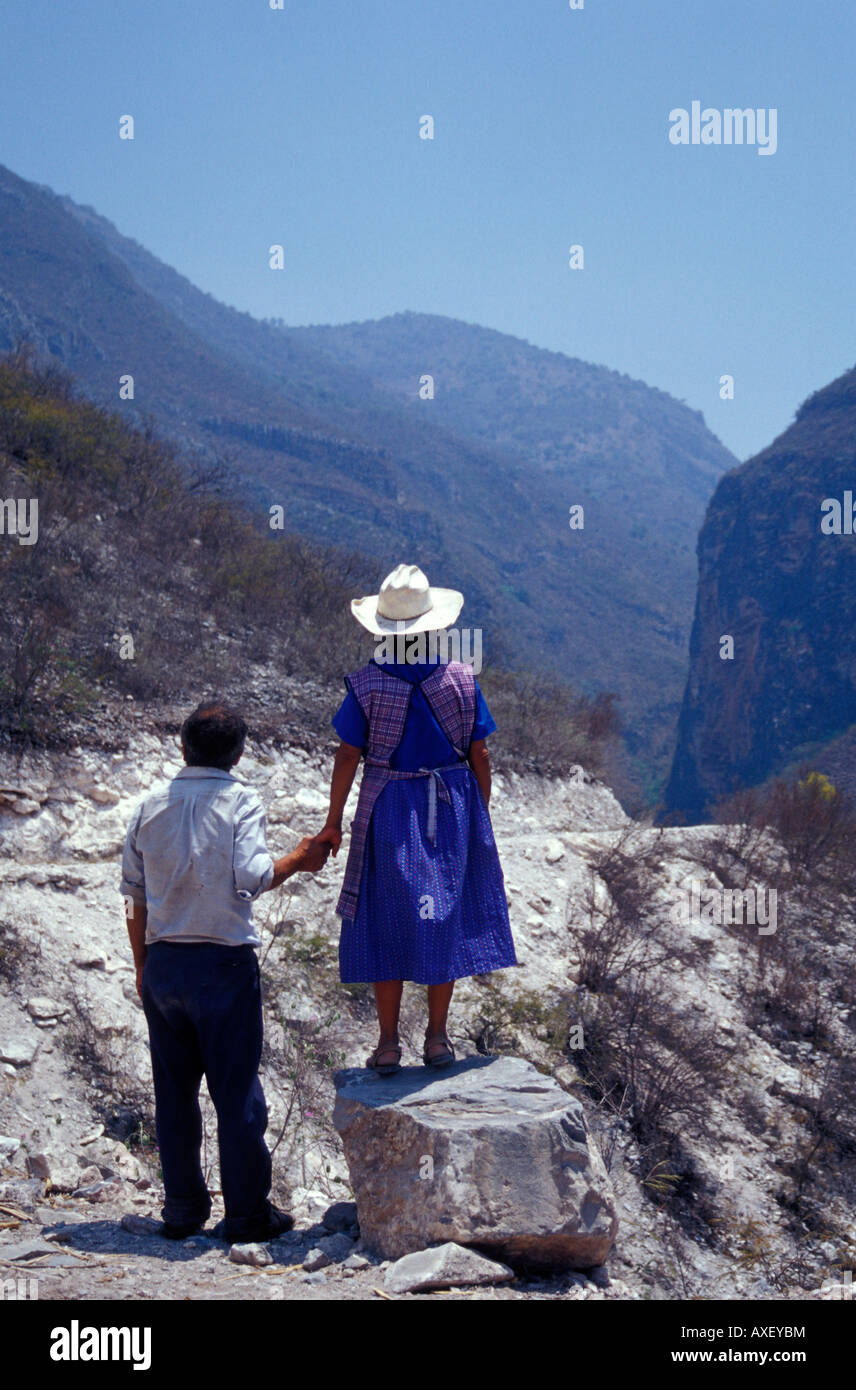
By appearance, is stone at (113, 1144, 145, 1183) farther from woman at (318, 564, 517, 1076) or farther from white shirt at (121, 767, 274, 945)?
white shirt at (121, 767, 274, 945)

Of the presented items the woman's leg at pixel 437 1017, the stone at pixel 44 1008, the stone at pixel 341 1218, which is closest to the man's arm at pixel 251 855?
the woman's leg at pixel 437 1017

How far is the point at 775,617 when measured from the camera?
→ 4866cm

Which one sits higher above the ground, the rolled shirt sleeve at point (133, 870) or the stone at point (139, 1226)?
the rolled shirt sleeve at point (133, 870)

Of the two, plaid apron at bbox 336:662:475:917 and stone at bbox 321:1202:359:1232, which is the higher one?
plaid apron at bbox 336:662:475:917

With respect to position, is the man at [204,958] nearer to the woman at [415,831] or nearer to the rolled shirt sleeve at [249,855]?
the rolled shirt sleeve at [249,855]

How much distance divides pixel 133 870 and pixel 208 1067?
25.1 inches

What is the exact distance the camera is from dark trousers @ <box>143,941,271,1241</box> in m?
2.94

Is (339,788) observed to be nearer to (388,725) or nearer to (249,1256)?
(388,725)

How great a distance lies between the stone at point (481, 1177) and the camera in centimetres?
299

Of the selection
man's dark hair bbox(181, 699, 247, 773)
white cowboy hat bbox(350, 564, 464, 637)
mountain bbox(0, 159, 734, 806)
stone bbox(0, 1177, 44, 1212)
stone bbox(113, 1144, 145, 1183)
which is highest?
mountain bbox(0, 159, 734, 806)

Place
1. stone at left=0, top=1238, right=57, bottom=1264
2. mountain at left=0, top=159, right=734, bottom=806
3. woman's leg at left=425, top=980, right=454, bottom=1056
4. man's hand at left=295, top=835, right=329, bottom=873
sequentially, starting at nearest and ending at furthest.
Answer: stone at left=0, top=1238, right=57, bottom=1264 → man's hand at left=295, top=835, right=329, bottom=873 → woman's leg at left=425, top=980, right=454, bottom=1056 → mountain at left=0, top=159, right=734, bottom=806

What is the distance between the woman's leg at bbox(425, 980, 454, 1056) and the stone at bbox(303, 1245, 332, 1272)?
31.0 inches

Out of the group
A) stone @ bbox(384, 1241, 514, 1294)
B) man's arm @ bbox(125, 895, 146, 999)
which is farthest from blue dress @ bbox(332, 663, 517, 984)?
stone @ bbox(384, 1241, 514, 1294)

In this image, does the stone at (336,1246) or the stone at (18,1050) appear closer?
the stone at (336,1246)
